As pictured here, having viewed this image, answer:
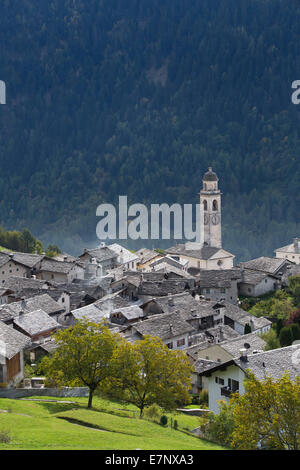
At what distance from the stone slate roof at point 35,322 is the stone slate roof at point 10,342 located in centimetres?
846

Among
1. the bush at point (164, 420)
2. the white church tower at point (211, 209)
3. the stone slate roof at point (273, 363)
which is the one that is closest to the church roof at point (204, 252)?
the white church tower at point (211, 209)

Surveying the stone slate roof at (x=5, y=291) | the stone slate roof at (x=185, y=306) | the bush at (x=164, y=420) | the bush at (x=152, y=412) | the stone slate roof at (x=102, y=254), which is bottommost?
the bush at (x=164, y=420)

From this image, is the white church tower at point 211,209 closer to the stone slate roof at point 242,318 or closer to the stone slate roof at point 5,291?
the stone slate roof at point 5,291

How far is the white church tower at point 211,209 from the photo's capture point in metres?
104

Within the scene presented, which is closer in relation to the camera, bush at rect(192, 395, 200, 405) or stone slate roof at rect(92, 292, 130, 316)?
bush at rect(192, 395, 200, 405)

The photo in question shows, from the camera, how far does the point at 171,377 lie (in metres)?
36.4

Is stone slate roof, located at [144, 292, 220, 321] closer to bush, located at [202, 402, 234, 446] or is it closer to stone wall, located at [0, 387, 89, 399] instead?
stone wall, located at [0, 387, 89, 399]

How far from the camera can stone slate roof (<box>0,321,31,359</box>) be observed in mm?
40219

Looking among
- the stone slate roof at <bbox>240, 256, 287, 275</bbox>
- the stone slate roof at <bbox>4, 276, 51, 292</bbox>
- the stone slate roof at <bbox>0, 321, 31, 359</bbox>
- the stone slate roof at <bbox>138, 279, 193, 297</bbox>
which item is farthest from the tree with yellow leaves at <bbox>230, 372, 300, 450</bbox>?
the stone slate roof at <bbox>240, 256, 287, 275</bbox>

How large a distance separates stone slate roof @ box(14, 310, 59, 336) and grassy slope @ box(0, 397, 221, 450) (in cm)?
1441

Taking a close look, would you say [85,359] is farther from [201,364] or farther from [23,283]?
[23,283]

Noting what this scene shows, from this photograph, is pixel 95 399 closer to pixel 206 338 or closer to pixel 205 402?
pixel 205 402

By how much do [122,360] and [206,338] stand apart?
19.3m
